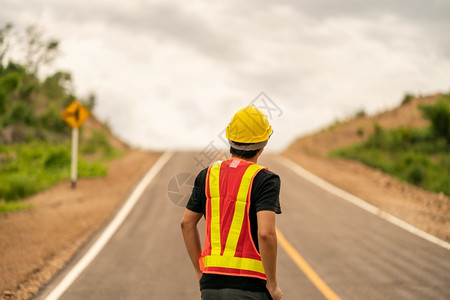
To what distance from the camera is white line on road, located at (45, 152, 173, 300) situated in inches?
257

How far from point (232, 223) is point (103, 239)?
23.8 ft

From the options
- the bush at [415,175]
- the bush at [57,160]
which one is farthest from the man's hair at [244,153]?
the bush at [57,160]

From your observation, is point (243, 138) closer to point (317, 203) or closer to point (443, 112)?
point (317, 203)

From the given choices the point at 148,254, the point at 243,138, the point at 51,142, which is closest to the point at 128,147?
the point at 51,142

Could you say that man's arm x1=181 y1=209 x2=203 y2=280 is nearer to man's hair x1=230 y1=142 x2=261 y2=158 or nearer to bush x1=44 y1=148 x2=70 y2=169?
man's hair x1=230 y1=142 x2=261 y2=158

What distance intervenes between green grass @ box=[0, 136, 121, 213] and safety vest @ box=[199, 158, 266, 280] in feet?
34.7

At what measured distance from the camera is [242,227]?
260 centimetres

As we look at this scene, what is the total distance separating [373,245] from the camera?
31.1 feet

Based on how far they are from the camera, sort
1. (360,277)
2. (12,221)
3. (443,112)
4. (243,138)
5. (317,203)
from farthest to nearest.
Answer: (443,112) → (317,203) → (12,221) → (360,277) → (243,138)

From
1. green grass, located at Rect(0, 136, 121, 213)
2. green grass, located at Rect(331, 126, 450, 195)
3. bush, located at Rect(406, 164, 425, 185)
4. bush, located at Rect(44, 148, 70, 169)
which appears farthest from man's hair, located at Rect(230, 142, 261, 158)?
bush, located at Rect(44, 148, 70, 169)

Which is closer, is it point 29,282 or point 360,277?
point 29,282

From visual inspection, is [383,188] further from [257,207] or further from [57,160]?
[257,207]

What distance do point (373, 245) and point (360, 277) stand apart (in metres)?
2.28

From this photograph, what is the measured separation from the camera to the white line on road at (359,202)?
10445mm
